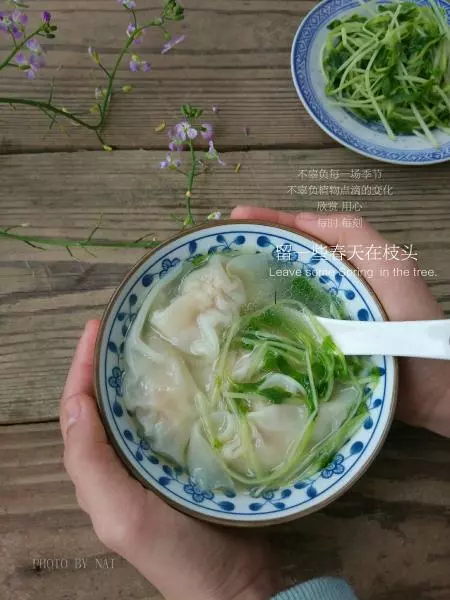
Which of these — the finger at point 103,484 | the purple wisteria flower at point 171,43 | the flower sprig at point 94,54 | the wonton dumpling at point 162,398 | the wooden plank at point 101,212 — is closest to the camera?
the finger at point 103,484

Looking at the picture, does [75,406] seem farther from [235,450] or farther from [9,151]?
[9,151]

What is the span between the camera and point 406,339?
41.8 inches

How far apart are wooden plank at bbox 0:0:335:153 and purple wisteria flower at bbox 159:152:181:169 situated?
0.06 meters

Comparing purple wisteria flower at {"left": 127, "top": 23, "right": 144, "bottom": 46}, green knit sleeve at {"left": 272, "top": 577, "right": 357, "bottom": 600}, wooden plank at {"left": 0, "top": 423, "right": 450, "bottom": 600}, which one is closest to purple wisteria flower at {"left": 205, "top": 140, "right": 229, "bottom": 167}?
purple wisteria flower at {"left": 127, "top": 23, "right": 144, "bottom": 46}

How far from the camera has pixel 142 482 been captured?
1.00 m

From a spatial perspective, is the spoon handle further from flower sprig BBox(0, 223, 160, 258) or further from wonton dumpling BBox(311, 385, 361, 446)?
flower sprig BBox(0, 223, 160, 258)

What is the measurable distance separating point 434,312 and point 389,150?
1.58 ft

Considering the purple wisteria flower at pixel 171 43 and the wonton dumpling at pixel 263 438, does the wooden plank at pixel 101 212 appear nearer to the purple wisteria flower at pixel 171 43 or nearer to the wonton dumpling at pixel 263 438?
the purple wisteria flower at pixel 171 43

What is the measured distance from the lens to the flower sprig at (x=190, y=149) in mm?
1498

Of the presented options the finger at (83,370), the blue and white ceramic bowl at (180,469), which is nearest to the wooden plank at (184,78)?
the blue and white ceramic bowl at (180,469)

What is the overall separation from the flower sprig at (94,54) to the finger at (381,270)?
0.53 meters

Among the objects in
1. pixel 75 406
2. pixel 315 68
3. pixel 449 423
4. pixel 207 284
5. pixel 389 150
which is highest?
pixel 315 68

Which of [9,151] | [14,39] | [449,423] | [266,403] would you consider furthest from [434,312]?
[14,39]

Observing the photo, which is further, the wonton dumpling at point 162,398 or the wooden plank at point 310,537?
the wooden plank at point 310,537
